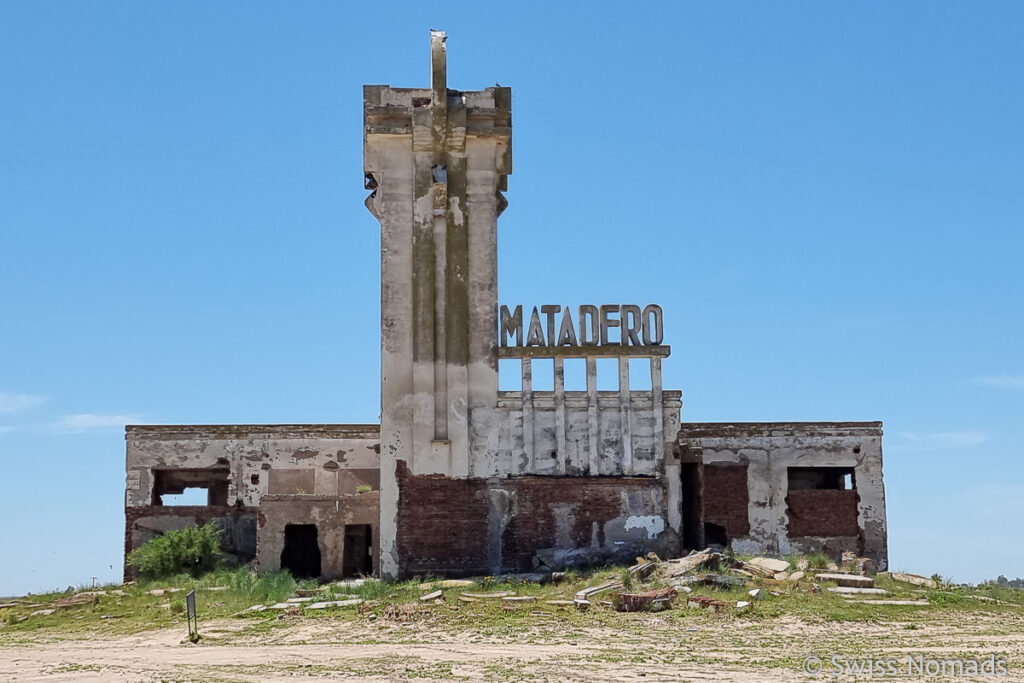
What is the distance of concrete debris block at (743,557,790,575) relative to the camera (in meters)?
25.0

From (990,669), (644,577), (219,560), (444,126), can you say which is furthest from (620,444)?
(990,669)

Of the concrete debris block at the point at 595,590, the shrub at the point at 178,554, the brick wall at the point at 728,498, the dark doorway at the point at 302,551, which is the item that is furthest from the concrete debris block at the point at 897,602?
the shrub at the point at 178,554

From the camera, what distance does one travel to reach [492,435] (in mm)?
28656

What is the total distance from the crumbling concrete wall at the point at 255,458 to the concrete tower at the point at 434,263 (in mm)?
7356

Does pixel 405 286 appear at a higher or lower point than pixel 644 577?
higher

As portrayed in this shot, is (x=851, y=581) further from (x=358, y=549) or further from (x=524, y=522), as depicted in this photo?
(x=358, y=549)

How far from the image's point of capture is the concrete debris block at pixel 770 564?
25.0 metres

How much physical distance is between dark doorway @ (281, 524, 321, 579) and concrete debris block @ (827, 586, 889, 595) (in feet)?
46.0

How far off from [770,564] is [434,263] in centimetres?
1029

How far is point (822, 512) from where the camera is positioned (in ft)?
109

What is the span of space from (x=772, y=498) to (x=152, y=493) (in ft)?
56.9

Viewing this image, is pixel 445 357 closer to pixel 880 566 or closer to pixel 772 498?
pixel 772 498

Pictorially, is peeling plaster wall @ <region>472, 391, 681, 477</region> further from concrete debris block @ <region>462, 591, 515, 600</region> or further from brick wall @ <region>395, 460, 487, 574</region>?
concrete debris block @ <region>462, 591, 515, 600</region>

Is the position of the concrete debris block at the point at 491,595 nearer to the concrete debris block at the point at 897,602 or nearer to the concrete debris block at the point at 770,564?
the concrete debris block at the point at 770,564
